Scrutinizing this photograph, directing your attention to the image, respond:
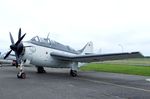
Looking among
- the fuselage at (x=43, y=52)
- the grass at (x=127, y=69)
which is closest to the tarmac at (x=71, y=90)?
the fuselage at (x=43, y=52)

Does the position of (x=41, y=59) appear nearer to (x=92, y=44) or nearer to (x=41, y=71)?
(x=41, y=71)

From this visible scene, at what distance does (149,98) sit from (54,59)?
1184 cm

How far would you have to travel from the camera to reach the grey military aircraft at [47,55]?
1730 cm

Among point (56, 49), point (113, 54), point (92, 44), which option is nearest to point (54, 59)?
point (56, 49)

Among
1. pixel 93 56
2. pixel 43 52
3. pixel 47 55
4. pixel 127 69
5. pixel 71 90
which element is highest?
pixel 43 52

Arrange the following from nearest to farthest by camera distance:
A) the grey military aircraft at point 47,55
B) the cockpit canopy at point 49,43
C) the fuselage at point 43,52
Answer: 1. the grey military aircraft at point 47,55
2. the fuselage at point 43,52
3. the cockpit canopy at point 49,43

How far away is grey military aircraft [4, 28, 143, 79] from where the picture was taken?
56.7 feet

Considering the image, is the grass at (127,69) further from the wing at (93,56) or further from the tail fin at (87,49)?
the wing at (93,56)

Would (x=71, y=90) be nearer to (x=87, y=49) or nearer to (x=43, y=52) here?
(x=43, y=52)

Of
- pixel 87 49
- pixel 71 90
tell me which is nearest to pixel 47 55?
pixel 87 49

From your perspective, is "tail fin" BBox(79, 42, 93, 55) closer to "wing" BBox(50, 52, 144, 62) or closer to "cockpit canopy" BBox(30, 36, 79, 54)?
"cockpit canopy" BBox(30, 36, 79, 54)

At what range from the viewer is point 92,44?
27844mm

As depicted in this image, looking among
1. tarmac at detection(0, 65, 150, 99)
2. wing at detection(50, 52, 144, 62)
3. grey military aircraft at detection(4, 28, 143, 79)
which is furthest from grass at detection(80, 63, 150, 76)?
tarmac at detection(0, 65, 150, 99)

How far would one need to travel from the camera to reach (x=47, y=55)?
64.6 feet
